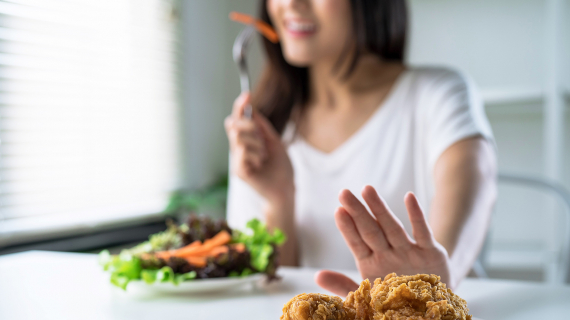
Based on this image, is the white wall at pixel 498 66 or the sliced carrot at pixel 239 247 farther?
the white wall at pixel 498 66

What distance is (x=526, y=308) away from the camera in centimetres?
62

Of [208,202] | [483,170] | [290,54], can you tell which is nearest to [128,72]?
[208,202]

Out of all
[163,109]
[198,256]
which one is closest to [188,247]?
[198,256]

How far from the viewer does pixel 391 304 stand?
0.41 meters

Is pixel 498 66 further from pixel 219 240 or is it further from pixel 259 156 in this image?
pixel 219 240

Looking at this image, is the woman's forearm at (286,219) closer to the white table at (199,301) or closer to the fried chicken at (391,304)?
the white table at (199,301)

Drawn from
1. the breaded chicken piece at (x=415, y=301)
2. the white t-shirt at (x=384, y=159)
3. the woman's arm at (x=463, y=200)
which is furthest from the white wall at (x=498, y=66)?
the breaded chicken piece at (x=415, y=301)

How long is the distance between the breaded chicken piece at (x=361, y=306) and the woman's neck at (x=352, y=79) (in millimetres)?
971

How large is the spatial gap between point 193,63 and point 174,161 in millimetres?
566

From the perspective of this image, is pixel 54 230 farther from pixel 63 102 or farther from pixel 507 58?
pixel 507 58

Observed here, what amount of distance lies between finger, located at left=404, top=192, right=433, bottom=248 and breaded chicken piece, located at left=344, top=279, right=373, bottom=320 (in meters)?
0.11

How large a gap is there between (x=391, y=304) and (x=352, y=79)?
1.04 metres

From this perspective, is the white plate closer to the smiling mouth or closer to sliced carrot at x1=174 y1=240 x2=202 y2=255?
sliced carrot at x1=174 y1=240 x2=202 y2=255

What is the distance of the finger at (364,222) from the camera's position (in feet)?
1.70
